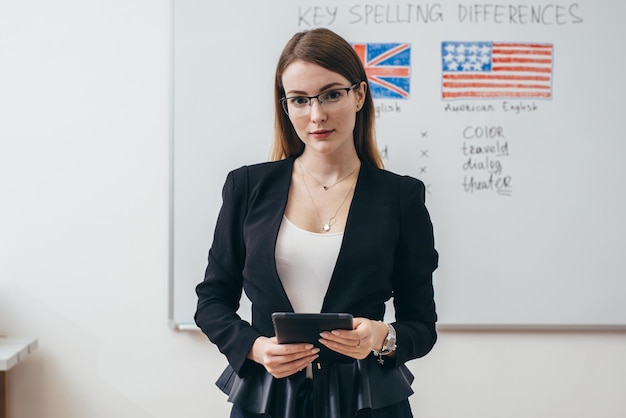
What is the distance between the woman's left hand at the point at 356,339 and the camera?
1.04 metres

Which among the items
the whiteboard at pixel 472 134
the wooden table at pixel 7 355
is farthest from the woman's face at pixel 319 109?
the wooden table at pixel 7 355

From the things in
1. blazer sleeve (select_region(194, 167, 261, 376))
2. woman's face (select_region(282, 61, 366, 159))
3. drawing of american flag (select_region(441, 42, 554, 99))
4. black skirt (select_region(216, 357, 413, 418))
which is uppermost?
drawing of american flag (select_region(441, 42, 554, 99))

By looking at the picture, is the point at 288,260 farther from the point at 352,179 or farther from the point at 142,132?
the point at 142,132

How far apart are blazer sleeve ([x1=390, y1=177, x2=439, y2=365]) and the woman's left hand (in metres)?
0.09

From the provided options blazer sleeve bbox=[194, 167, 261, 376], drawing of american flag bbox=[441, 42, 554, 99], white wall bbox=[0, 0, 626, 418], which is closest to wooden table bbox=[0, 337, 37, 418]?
white wall bbox=[0, 0, 626, 418]

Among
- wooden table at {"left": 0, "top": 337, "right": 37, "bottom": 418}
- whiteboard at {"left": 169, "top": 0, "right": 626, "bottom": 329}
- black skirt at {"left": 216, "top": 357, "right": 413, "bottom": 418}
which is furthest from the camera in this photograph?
whiteboard at {"left": 169, "top": 0, "right": 626, "bottom": 329}

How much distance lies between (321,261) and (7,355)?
4.20ft

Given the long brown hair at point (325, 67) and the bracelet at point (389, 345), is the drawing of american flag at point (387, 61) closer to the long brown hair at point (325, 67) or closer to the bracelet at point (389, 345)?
the long brown hair at point (325, 67)

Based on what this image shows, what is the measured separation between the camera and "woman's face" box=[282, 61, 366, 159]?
1139 mm

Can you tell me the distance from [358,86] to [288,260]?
1.13 ft

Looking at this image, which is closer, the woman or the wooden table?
the woman

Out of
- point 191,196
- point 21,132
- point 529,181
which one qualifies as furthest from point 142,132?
A: point 529,181

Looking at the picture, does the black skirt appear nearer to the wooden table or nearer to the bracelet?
the bracelet

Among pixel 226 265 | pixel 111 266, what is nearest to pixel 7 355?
pixel 111 266
